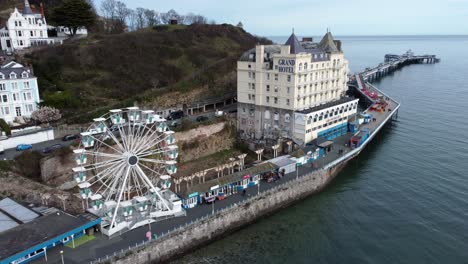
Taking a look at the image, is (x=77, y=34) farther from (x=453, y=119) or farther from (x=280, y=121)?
(x=453, y=119)

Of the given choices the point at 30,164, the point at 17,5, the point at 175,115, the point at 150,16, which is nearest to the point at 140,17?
the point at 150,16

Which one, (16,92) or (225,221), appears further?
(16,92)

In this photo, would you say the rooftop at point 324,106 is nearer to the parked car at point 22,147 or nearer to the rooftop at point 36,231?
the rooftop at point 36,231

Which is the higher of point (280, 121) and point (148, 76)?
point (148, 76)

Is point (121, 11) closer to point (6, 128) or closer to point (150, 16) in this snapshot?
point (150, 16)

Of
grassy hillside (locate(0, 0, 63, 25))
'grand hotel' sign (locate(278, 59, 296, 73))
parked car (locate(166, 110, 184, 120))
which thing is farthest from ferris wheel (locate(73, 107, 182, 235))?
grassy hillside (locate(0, 0, 63, 25))

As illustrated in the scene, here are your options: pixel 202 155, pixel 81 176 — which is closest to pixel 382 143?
pixel 202 155

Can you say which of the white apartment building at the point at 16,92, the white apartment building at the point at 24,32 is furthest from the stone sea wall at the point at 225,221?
the white apartment building at the point at 24,32
